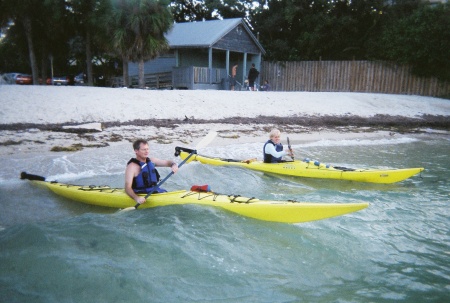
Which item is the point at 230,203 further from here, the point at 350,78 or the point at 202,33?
the point at 350,78

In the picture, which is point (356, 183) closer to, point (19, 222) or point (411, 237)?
point (411, 237)

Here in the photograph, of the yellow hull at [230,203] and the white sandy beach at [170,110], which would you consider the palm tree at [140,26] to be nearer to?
the white sandy beach at [170,110]

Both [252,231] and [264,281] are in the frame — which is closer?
[264,281]

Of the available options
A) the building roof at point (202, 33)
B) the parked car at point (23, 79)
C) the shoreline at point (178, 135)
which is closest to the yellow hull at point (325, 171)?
the shoreline at point (178, 135)

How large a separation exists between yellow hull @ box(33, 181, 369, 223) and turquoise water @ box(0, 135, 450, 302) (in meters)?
0.13

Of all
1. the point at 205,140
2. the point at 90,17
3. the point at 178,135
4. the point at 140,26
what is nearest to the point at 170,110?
the point at 178,135

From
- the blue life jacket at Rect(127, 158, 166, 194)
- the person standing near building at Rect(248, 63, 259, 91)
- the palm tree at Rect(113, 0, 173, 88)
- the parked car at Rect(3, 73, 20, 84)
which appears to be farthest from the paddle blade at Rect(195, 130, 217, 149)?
the parked car at Rect(3, 73, 20, 84)

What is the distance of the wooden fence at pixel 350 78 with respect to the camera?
19.7 meters

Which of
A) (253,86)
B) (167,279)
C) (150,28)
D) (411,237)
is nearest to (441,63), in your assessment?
(253,86)

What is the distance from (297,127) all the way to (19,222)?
33.1 feet

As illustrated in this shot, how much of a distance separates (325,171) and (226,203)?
313 cm

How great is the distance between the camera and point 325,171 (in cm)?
718

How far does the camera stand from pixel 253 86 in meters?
20.2

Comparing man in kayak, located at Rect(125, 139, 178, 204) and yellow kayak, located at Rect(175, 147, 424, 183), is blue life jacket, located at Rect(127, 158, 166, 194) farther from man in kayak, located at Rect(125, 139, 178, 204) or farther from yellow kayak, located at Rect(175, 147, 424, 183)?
yellow kayak, located at Rect(175, 147, 424, 183)
